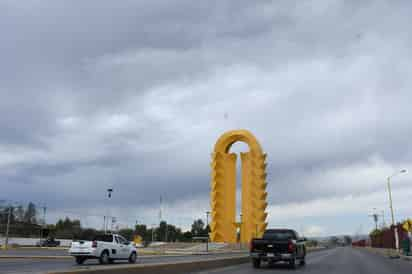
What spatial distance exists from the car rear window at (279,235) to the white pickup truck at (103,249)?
27.6 feet

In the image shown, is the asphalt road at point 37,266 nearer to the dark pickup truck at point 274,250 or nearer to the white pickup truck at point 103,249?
the white pickup truck at point 103,249

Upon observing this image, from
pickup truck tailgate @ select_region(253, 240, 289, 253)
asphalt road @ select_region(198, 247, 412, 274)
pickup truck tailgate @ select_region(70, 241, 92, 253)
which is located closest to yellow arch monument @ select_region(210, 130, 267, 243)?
asphalt road @ select_region(198, 247, 412, 274)

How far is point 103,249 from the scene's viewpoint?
993 inches

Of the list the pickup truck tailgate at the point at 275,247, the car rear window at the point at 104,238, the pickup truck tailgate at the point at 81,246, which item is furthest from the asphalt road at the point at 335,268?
the pickup truck tailgate at the point at 81,246

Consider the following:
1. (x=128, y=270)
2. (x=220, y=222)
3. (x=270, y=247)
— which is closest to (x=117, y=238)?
(x=270, y=247)

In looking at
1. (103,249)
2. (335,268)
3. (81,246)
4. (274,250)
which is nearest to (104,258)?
(103,249)

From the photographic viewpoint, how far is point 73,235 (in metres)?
97.2

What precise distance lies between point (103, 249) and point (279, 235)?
10.2 meters

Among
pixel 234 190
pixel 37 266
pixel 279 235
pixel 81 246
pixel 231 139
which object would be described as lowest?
pixel 37 266

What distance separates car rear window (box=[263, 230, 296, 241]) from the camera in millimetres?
25531

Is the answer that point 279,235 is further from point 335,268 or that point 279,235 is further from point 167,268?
point 167,268

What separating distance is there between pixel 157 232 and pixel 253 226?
3083 inches

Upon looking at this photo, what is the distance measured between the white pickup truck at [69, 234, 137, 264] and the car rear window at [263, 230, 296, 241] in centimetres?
842

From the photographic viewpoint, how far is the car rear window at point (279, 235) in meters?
25.5
